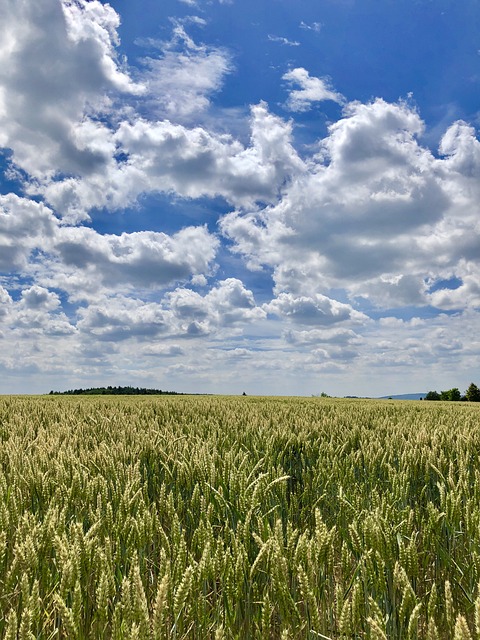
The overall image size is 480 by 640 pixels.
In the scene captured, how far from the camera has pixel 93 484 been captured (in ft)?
8.57

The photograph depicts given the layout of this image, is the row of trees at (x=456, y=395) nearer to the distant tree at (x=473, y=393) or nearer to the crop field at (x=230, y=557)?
the distant tree at (x=473, y=393)

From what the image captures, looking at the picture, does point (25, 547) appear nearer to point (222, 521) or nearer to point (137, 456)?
point (222, 521)

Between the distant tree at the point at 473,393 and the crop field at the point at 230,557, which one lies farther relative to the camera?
the distant tree at the point at 473,393

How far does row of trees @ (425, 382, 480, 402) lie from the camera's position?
177 feet

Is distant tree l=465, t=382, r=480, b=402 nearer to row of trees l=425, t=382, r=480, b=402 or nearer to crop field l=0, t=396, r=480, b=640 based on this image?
row of trees l=425, t=382, r=480, b=402

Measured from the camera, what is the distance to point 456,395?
194 ft

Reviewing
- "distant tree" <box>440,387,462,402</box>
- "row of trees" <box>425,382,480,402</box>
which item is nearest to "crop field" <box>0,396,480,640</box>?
"row of trees" <box>425,382,480,402</box>

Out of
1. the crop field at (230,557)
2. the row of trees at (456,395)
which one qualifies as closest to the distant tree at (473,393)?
the row of trees at (456,395)

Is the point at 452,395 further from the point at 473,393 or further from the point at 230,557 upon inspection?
the point at 230,557

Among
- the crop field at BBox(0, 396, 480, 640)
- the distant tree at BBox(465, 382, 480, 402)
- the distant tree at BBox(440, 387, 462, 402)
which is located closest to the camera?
the crop field at BBox(0, 396, 480, 640)

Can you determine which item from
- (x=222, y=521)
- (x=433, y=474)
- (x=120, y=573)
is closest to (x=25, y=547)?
(x=120, y=573)

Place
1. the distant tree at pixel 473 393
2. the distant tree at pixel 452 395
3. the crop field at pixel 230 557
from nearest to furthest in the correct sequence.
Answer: the crop field at pixel 230 557 → the distant tree at pixel 473 393 → the distant tree at pixel 452 395

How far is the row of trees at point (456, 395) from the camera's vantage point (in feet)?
177

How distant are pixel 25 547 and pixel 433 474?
2934 millimetres
